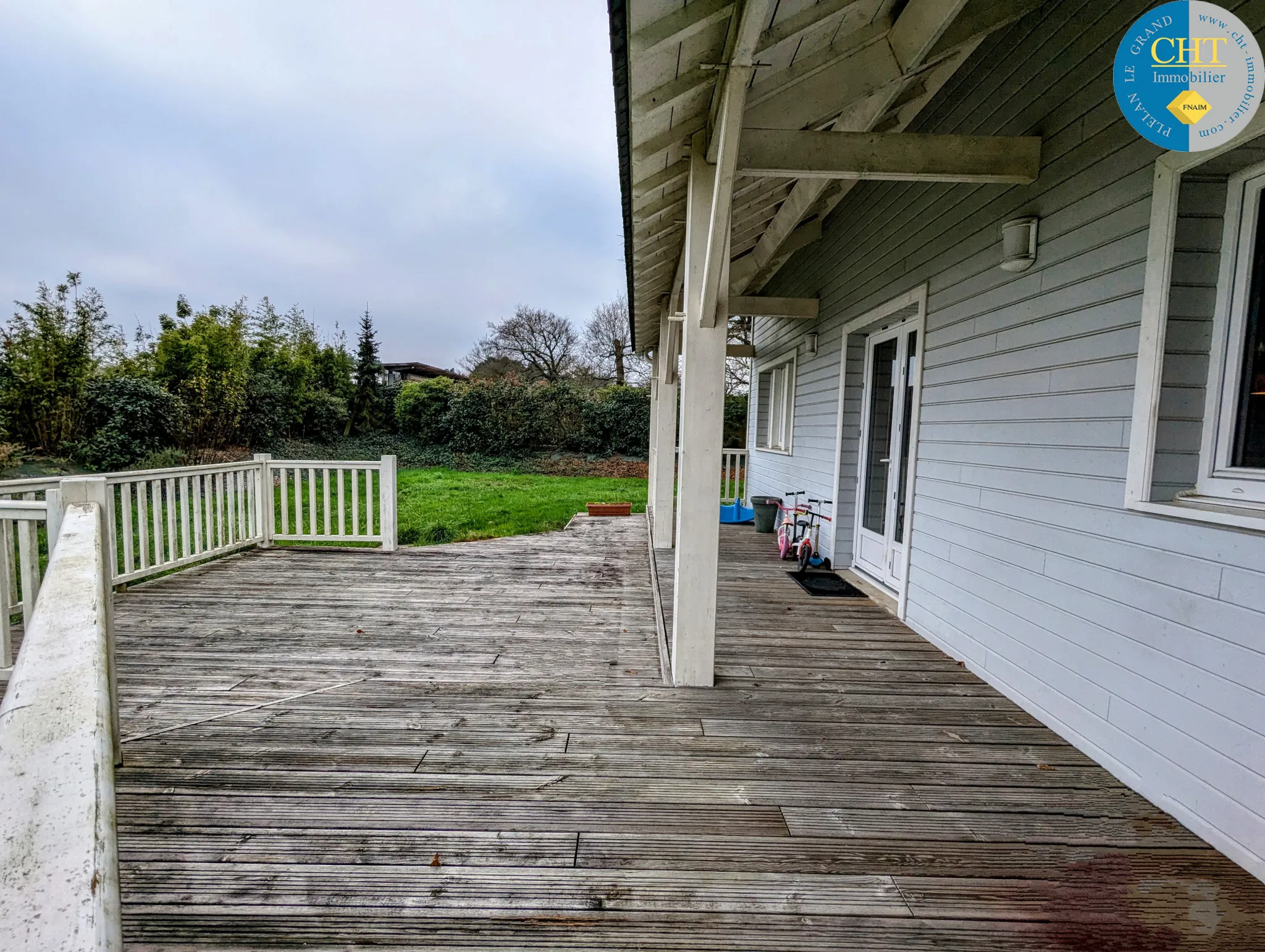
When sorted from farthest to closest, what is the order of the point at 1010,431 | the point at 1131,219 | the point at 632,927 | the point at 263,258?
the point at 263,258
the point at 1010,431
the point at 1131,219
the point at 632,927

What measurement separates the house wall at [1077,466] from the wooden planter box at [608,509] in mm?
5065

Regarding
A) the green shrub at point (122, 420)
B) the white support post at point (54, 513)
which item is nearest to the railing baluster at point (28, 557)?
the white support post at point (54, 513)

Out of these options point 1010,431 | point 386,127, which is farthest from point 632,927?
point 386,127

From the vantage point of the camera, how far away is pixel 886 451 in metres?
4.36

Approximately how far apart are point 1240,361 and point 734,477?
794 cm

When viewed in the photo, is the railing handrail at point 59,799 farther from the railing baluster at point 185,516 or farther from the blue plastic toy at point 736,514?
the blue plastic toy at point 736,514

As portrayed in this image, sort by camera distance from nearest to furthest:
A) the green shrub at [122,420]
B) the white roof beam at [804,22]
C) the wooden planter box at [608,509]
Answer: the white roof beam at [804,22] < the wooden planter box at [608,509] < the green shrub at [122,420]

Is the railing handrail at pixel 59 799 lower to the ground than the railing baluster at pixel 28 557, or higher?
higher

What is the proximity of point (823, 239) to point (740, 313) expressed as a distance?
3.66ft

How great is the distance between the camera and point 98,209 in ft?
49.8

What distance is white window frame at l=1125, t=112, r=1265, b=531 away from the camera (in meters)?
1.77

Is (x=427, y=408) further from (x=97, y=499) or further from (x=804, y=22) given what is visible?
(x=804, y=22)

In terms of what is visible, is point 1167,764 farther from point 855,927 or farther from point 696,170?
point 696,170

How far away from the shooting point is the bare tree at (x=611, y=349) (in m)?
19.7
